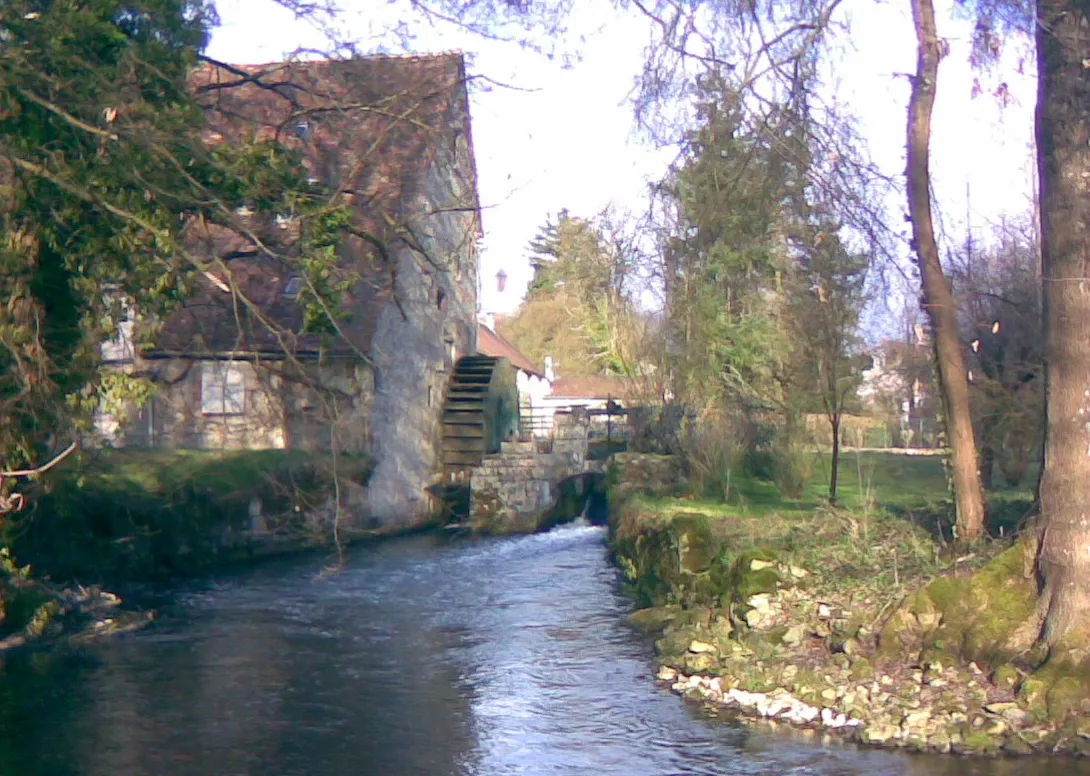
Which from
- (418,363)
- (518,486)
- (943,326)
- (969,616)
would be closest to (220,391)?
(418,363)

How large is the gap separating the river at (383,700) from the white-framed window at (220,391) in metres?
6.53

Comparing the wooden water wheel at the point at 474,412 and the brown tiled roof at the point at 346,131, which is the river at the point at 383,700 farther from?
the wooden water wheel at the point at 474,412

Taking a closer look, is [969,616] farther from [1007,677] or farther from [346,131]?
[346,131]

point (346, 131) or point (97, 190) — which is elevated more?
point (346, 131)

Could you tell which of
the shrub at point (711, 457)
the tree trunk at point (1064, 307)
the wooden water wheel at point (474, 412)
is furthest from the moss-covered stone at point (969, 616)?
the wooden water wheel at point (474, 412)

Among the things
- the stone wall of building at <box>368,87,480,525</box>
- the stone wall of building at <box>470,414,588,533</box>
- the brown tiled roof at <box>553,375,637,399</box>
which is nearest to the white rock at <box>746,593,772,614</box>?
the stone wall of building at <box>368,87,480,525</box>

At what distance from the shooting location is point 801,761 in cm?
794

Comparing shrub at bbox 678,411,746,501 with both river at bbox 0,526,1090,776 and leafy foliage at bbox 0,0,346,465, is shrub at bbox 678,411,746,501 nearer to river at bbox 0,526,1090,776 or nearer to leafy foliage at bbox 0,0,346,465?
river at bbox 0,526,1090,776

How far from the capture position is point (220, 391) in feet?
72.6

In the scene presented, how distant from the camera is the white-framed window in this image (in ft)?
72.6

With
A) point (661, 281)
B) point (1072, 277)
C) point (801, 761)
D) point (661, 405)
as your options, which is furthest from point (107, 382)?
point (661, 281)

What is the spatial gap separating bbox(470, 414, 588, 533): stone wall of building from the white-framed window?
18.1 feet

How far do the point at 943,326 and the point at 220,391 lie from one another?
1477 cm

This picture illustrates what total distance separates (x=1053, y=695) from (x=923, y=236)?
4479 mm
